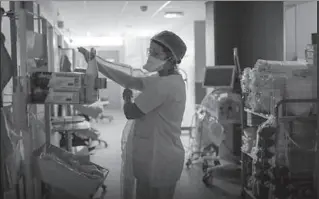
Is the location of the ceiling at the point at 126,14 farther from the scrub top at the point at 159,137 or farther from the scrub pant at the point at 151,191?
the scrub pant at the point at 151,191

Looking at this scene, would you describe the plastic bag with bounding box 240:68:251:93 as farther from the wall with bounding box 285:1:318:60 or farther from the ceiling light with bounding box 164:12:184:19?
the ceiling light with bounding box 164:12:184:19

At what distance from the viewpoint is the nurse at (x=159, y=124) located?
2.13 m

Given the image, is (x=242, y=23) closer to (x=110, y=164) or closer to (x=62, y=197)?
(x=110, y=164)

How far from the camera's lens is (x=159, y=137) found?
215 centimetres

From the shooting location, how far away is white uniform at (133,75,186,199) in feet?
6.98

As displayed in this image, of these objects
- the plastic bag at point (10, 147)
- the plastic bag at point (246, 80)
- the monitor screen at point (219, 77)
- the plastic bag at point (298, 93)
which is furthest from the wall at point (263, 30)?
the plastic bag at point (10, 147)

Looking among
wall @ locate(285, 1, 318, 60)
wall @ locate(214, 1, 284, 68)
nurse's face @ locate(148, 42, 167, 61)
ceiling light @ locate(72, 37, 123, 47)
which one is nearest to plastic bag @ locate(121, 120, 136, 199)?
nurse's face @ locate(148, 42, 167, 61)

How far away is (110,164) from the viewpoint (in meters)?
5.08

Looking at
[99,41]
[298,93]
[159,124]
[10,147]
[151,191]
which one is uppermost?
[99,41]

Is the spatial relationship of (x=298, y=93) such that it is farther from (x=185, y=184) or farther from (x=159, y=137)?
(x=185, y=184)

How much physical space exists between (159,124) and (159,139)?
0.08 metres

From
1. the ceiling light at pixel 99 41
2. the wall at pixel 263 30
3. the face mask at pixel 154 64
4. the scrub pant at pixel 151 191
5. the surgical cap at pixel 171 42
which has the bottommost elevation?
the scrub pant at pixel 151 191

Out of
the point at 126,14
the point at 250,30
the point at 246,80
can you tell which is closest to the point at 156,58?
the point at 246,80

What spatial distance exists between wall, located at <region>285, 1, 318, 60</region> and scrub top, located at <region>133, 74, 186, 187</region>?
3.65m
